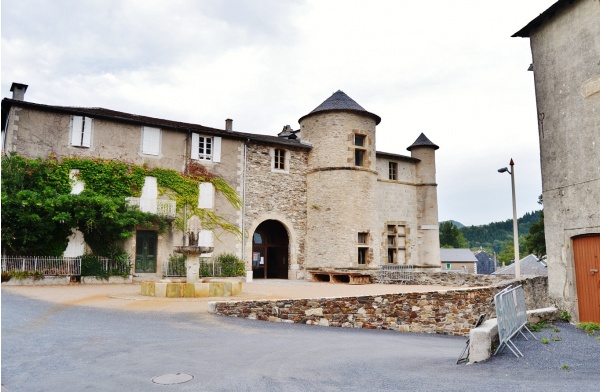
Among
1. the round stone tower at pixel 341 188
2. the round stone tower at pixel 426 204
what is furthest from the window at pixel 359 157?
the round stone tower at pixel 426 204

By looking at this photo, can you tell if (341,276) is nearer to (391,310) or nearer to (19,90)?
(391,310)

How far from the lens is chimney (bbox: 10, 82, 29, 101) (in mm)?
17116

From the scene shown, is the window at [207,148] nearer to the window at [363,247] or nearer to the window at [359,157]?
the window at [359,157]

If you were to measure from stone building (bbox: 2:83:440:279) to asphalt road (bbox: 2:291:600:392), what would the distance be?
947cm

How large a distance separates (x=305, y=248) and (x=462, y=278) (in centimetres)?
Result: 715

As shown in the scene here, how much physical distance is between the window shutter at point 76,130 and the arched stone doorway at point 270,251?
28.7 ft

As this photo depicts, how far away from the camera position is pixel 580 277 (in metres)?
9.59

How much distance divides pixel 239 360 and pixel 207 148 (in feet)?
47.6

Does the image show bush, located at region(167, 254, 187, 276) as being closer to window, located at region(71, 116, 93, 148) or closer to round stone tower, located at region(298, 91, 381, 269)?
window, located at region(71, 116, 93, 148)

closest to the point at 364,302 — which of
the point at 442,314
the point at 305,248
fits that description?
the point at 442,314

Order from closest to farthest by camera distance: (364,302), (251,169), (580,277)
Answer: (580,277) → (364,302) → (251,169)

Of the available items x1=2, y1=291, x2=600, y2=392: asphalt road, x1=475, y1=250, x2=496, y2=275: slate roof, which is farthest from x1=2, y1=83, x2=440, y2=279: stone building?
x1=475, y1=250, x2=496, y2=275: slate roof

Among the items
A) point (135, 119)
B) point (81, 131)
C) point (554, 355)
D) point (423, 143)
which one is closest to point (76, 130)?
point (81, 131)

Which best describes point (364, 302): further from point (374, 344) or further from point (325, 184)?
point (325, 184)
